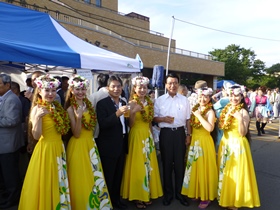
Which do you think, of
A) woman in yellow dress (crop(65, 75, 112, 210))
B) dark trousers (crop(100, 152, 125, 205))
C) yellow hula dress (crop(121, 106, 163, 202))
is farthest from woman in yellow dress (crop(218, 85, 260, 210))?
woman in yellow dress (crop(65, 75, 112, 210))

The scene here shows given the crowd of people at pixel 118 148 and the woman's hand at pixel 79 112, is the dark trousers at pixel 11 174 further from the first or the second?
the woman's hand at pixel 79 112

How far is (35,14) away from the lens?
5645 millimetres

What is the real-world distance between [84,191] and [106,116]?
1.02 meters

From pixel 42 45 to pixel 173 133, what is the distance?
9.02ft

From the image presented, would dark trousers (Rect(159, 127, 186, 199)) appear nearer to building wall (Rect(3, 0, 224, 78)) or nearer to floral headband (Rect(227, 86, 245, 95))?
floral headband (Rect(227, 86, 245, 95))

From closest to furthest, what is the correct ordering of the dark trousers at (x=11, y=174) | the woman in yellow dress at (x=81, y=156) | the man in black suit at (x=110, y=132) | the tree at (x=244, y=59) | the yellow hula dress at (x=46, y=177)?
the yellow hula dress at (x=46, y=177) → the woman in yellow dress at (x=81, y=156) → the man in black suit at (x=110, y=132) → the dark trousers at (x=11, y=174) → the tree at (x=244, y=59)

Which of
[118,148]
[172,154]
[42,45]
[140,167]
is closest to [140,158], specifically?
[140,167]

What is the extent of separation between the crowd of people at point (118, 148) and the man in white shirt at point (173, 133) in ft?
0.05

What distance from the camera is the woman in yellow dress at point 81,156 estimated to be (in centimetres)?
325

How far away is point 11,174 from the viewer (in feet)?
12.6

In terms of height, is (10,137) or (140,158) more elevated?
(10,137)

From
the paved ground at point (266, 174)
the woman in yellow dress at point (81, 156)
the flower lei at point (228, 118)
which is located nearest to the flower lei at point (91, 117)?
the woman in yellow dress at point (81, 156)

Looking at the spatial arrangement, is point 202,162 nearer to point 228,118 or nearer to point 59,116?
point 228,118

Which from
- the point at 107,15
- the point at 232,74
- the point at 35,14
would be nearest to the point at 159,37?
the point at 107,15
